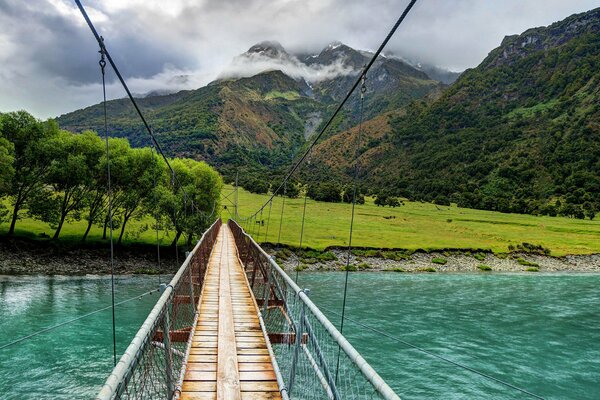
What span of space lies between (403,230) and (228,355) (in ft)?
165

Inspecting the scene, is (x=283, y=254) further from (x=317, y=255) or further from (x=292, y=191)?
(x=292, y=191)

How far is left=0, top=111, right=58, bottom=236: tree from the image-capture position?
30734 mm

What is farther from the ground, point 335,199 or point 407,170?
point 407,170

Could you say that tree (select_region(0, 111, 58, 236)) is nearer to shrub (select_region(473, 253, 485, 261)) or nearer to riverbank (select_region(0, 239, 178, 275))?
riverbank (select_region(0, 239, 178, 275))

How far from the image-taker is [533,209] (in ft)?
245

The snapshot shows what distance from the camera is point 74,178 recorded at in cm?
3259

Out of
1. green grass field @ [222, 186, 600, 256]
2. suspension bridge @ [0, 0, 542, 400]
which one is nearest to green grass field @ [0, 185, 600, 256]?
green grass field @ [222, 186, 600, 256]

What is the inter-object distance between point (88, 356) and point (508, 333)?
1793 centimetres

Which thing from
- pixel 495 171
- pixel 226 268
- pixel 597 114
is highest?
pixel 597 114

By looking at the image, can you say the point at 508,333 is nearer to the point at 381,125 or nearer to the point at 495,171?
the point at 495,171

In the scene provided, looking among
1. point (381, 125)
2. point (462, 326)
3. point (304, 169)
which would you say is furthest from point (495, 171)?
point (462, 326)

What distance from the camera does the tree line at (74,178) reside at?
31.0 m

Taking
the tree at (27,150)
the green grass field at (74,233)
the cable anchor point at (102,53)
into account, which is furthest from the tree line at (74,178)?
the cable anchor point at (102,53)

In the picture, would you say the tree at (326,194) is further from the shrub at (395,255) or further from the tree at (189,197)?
the shrub at (395,255)
